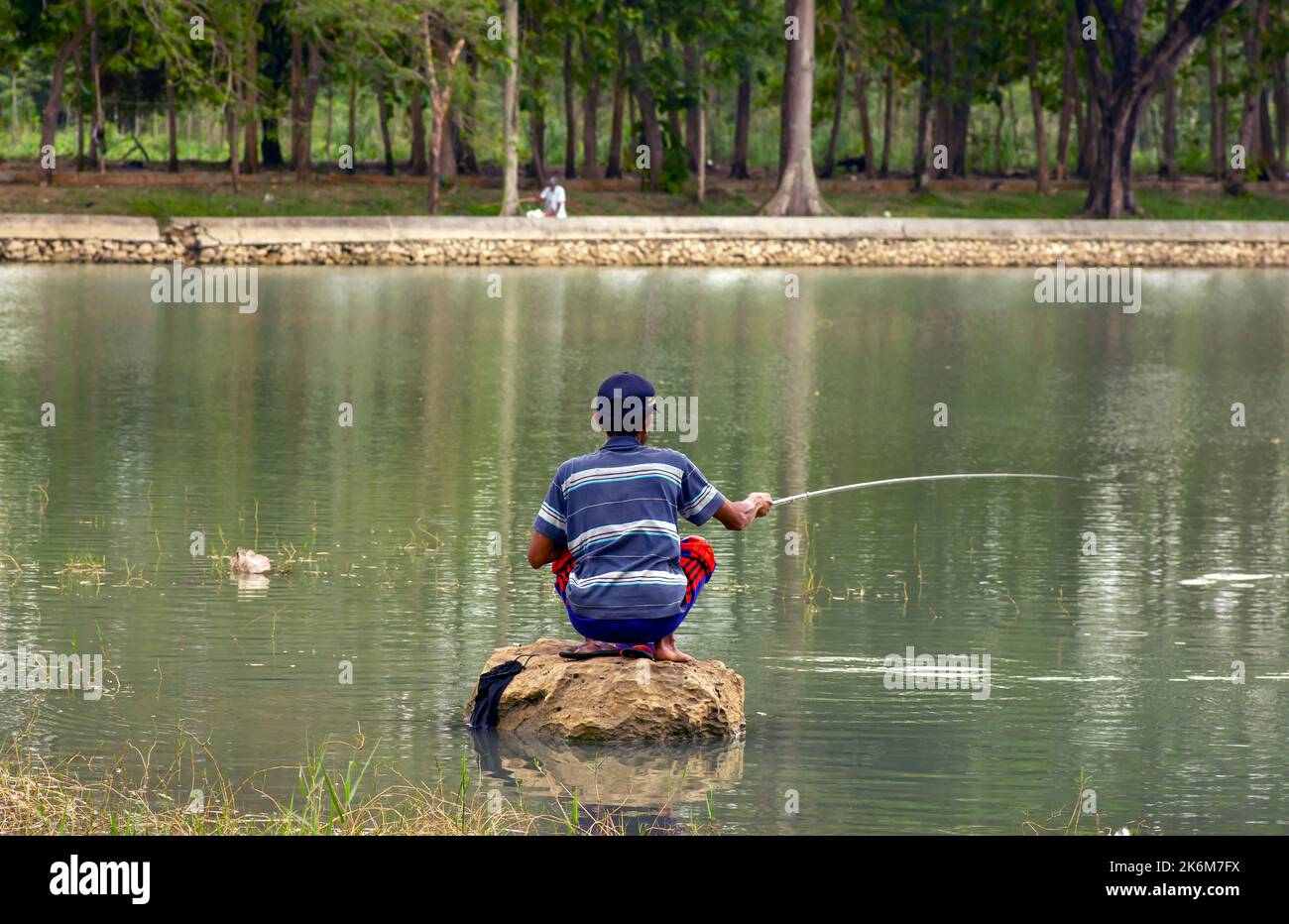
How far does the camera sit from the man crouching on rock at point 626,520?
862 cm

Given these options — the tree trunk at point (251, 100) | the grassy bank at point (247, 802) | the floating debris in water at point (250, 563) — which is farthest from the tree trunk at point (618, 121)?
the grassy bank at point (247, 802)

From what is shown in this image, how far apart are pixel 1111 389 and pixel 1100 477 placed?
22.4 feet

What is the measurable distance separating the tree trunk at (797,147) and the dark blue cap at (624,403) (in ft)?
137

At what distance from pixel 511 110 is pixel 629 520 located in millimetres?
39541

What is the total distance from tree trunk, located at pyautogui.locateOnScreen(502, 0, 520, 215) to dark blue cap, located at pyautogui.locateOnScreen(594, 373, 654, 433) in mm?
38083

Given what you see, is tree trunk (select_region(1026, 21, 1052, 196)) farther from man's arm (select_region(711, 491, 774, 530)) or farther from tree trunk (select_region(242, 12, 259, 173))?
man's arm (select_region(711, 491, 774, 530))

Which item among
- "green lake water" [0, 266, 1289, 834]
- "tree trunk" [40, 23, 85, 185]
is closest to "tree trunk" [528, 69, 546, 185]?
"tree trunk" [40, 23, 85, 185]

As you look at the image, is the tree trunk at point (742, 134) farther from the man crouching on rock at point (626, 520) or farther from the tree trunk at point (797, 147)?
the man crouching on rock at point (626, 520)

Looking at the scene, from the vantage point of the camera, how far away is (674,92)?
54.0m

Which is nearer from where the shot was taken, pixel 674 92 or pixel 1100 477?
pixel 1100 477

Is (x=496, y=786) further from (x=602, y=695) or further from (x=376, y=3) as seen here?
(x=376, y=3)

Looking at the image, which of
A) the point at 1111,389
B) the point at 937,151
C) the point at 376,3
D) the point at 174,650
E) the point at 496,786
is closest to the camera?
the point at 496,786
